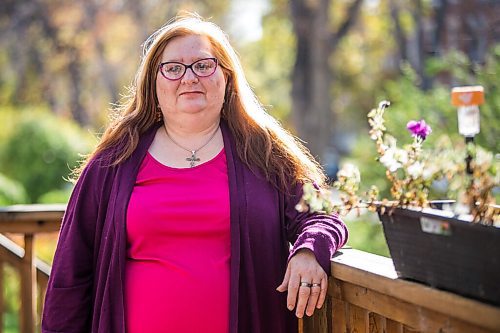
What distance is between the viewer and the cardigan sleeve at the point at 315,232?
2.48 meters

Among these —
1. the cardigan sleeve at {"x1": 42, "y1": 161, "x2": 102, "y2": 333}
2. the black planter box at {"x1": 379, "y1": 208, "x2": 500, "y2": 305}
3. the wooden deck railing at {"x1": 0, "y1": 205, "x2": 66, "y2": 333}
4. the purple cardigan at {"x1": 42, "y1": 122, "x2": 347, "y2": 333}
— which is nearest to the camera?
the black planter box at {"x1": 379, "y1": 208, "x2": 500, "y2": 305}

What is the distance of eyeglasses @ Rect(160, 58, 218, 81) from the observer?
9.14 ft

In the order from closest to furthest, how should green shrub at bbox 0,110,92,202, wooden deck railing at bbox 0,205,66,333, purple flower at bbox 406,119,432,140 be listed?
1. purple flower at bbox 406,119,432,140
2. wooden deck railing at bbox 0,205,66,333
3. green shrub at bbox 0,110,92,202

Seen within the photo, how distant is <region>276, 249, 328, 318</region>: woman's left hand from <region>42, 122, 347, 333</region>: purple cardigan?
7 centimetres

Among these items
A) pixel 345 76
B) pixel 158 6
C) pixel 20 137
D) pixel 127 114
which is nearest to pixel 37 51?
pixel 158 6

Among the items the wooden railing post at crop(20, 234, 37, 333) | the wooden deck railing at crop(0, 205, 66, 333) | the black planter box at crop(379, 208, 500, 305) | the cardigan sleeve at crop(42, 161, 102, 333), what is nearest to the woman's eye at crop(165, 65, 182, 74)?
the cardigan sleeve at crop(42, 161, 102, 333)

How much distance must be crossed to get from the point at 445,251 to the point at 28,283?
8.89 feet

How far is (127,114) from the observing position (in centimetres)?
302

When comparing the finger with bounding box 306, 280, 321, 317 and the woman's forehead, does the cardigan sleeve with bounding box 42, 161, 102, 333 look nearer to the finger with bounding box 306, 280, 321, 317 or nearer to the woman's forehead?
the woman's forehead

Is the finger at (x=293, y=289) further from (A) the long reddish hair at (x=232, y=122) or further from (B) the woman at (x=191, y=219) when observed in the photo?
(A) the long reddish hair at (x=232, y=122)

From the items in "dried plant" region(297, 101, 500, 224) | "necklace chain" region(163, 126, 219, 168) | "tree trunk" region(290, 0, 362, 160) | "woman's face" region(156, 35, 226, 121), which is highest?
"tree trunk" region(290, 0, 362, 160)

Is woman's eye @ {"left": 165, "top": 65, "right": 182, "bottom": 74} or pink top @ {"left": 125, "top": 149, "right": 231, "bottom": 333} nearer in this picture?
pink top @ {"left": 125, "top": 149, "right": 231, "bottom": 333}

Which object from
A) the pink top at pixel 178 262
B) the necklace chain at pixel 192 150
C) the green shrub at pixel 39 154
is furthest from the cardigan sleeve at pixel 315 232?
the green shrub at pixel 39 154

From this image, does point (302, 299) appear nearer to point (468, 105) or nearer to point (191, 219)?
point (191, 219)
